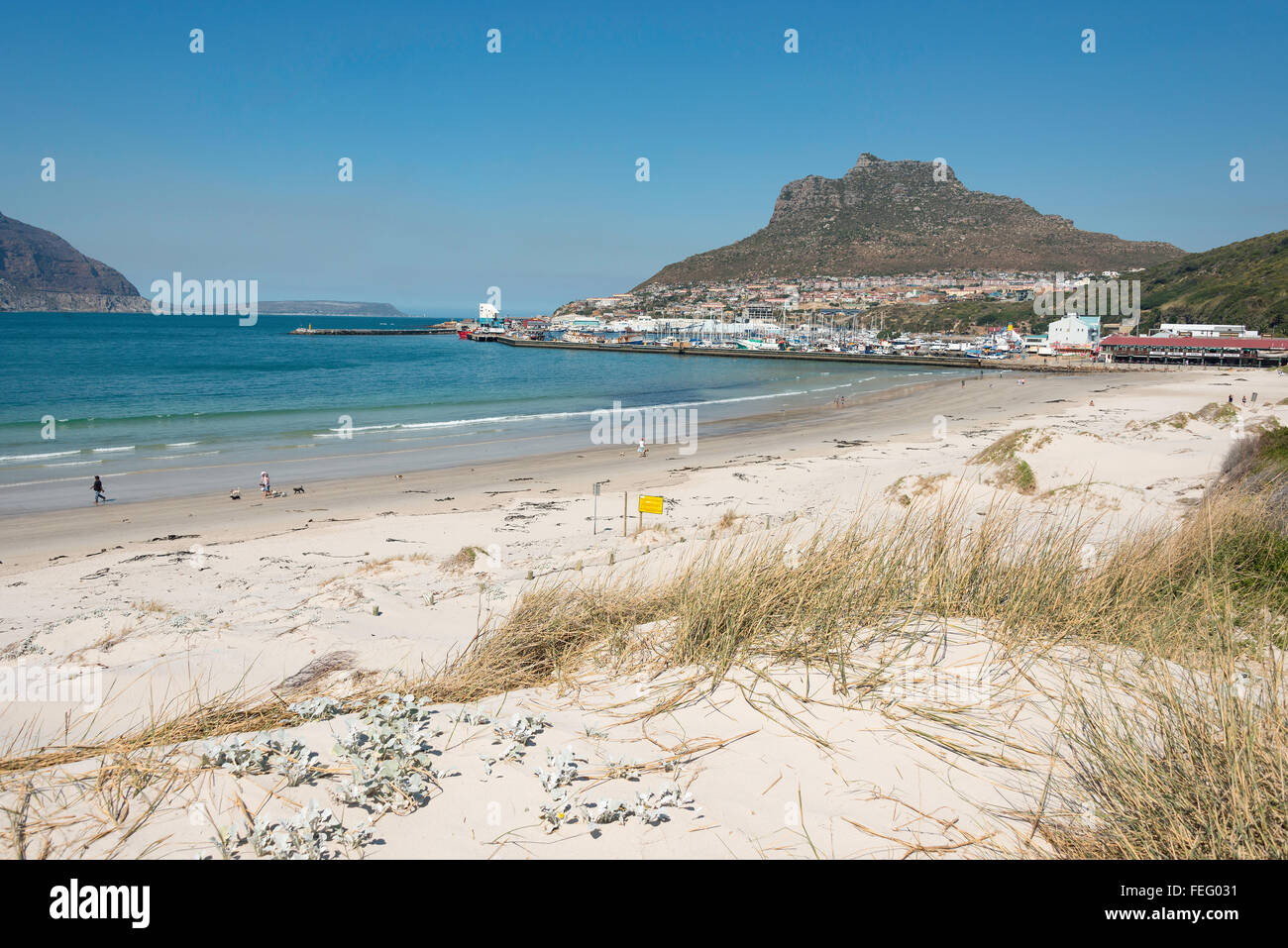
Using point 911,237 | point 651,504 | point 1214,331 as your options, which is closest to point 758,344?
point 1214,331

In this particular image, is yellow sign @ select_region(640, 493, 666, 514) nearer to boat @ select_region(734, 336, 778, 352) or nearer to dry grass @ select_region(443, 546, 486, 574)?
dry grass @ select_region(443, 546, 486, 574)

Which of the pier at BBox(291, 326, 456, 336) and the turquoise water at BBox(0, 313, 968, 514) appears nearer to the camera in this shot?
the turquoise water at BBox(0, 313, 968, 514)

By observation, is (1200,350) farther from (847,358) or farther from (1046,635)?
(1046,635)

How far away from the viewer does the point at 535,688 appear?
3912mm

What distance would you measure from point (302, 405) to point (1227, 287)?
101 m

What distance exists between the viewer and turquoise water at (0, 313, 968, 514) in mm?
23891

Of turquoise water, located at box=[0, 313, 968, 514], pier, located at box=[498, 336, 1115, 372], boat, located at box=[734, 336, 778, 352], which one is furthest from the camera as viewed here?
boat, located at box=[734, 336, 778, 352]

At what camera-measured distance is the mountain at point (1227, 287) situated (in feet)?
241

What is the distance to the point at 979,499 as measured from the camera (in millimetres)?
14055

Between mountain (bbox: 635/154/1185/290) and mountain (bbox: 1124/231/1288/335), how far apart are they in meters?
33.3

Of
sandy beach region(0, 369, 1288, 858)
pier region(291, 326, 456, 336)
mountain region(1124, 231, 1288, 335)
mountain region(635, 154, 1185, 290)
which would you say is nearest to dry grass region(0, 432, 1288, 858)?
sandy beach region(0, 369, 1288, 858)
